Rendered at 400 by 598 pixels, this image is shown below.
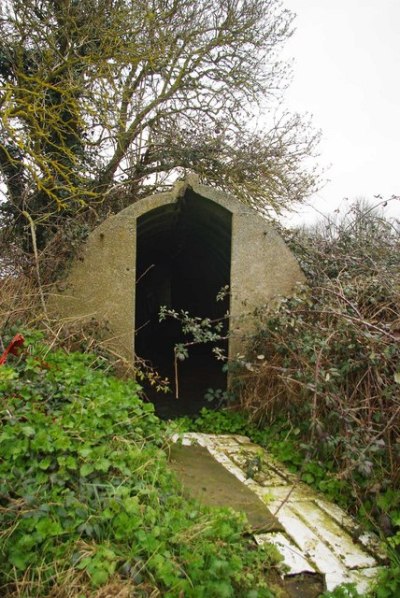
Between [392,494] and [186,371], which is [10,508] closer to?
[392,494]

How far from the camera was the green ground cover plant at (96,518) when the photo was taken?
79.6 inches

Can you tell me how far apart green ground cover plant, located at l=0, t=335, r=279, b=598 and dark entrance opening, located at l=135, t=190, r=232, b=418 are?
2.65 meters

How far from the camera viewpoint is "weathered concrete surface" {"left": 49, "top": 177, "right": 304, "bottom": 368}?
206 inches

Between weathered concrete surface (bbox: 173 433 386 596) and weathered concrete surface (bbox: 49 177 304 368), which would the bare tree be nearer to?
weathered concrete surface (bbox: 49 177 304 368)

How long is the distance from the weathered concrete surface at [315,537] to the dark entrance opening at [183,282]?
97.5 inches

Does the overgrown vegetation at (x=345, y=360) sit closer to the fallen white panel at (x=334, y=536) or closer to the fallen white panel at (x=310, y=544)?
the fallen white panel at (x=334, y=536)

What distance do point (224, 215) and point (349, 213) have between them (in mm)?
1952

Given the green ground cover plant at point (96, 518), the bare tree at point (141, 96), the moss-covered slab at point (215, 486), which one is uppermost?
the bare tree at point (141, 96)

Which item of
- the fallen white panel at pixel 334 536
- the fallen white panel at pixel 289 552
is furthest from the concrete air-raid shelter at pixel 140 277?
the fallen white panel at pixel 289 552

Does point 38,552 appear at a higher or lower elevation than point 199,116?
lower

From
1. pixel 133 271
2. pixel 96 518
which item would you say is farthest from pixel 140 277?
pixel 96 518

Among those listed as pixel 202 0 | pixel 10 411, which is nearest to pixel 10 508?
pixel 10 411

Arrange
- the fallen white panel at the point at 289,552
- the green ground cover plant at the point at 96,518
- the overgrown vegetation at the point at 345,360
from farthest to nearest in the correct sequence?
the overgrown vegetation at the point at 345,360, the fallen white panel at the point at 289,552, the green ground cover plant at the point at 96,518

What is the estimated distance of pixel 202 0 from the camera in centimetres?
824
